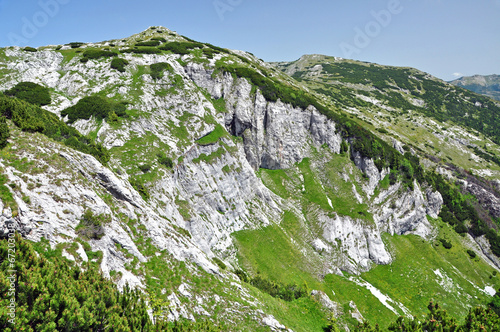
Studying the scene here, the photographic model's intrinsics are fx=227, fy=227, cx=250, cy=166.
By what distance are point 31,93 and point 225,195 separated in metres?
45.8

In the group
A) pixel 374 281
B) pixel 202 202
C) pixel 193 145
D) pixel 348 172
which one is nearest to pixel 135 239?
pixel 202 202

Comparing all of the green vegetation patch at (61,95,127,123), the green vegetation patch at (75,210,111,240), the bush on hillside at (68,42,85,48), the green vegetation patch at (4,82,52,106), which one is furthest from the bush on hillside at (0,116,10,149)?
the bush on hillside at (68,42,85,48)

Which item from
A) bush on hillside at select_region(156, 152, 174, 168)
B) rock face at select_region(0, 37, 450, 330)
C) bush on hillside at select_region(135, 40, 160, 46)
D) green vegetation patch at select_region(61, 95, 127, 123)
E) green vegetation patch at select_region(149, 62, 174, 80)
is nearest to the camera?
rock face at select_region(0, 37, 450, 330)

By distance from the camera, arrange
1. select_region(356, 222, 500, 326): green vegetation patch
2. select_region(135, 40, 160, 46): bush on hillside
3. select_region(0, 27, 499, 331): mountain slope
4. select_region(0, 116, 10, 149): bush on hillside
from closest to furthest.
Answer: select_region(0, 116, 10, 149): bush on hillside < select_region(0, 27, 499, 331): mountain slope < select_region(356, 222, 500, 326): green vegetation patch < select_region(135, 40, 160, 46): bush on hillside

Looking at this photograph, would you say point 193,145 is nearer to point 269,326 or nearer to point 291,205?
point 291,205

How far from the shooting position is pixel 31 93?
47.5m

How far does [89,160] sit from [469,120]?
858 feet

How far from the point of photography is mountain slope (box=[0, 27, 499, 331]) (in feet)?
70.2

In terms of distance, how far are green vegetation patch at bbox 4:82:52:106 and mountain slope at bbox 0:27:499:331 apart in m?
2.09

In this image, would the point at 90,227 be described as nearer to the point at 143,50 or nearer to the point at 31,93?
the point at 31,93

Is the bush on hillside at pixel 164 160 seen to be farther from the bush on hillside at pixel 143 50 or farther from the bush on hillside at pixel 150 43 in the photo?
the bush on hillside at pixel 150 43

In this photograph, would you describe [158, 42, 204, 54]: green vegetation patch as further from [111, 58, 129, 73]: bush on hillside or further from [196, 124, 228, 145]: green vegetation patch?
[196, 124, 228, 145]: green vegetation patch

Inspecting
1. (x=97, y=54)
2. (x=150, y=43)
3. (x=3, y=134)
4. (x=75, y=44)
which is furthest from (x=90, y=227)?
(x=75, y=44)

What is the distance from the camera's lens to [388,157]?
78.0m
